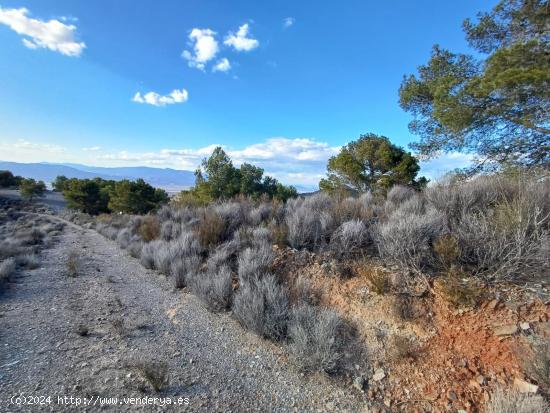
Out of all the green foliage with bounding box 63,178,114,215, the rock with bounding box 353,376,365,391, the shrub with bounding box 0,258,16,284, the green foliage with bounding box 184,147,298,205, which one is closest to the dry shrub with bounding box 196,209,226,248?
the rock with bounding box 353,376,365,391

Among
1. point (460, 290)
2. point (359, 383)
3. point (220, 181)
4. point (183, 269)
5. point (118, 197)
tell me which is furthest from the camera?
point (118, 197)

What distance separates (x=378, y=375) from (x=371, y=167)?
666 inches

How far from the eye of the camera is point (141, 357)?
3.80m

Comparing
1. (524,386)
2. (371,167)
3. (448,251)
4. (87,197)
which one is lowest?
(87,197)

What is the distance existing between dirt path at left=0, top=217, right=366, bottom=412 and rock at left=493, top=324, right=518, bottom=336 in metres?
1.66

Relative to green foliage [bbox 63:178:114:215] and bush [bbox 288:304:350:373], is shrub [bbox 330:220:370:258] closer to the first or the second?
bush [bbox 288:304:350:373]

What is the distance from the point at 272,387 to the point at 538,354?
8.72ft

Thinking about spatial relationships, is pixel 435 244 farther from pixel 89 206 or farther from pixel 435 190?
pixel 89 206

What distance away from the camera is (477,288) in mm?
3547

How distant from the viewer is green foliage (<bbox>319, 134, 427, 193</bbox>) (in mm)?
17297

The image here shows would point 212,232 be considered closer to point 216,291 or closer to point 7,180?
point 216,291

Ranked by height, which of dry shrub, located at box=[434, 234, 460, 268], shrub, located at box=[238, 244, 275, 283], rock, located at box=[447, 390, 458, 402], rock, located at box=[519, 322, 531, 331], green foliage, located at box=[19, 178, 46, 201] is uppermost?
dry shrub, located at box=[434, 234, 460, 268]

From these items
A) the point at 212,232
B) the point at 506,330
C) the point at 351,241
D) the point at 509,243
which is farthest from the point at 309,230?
the point at 506,330

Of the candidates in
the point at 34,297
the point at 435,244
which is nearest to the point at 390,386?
the point at 435,244
